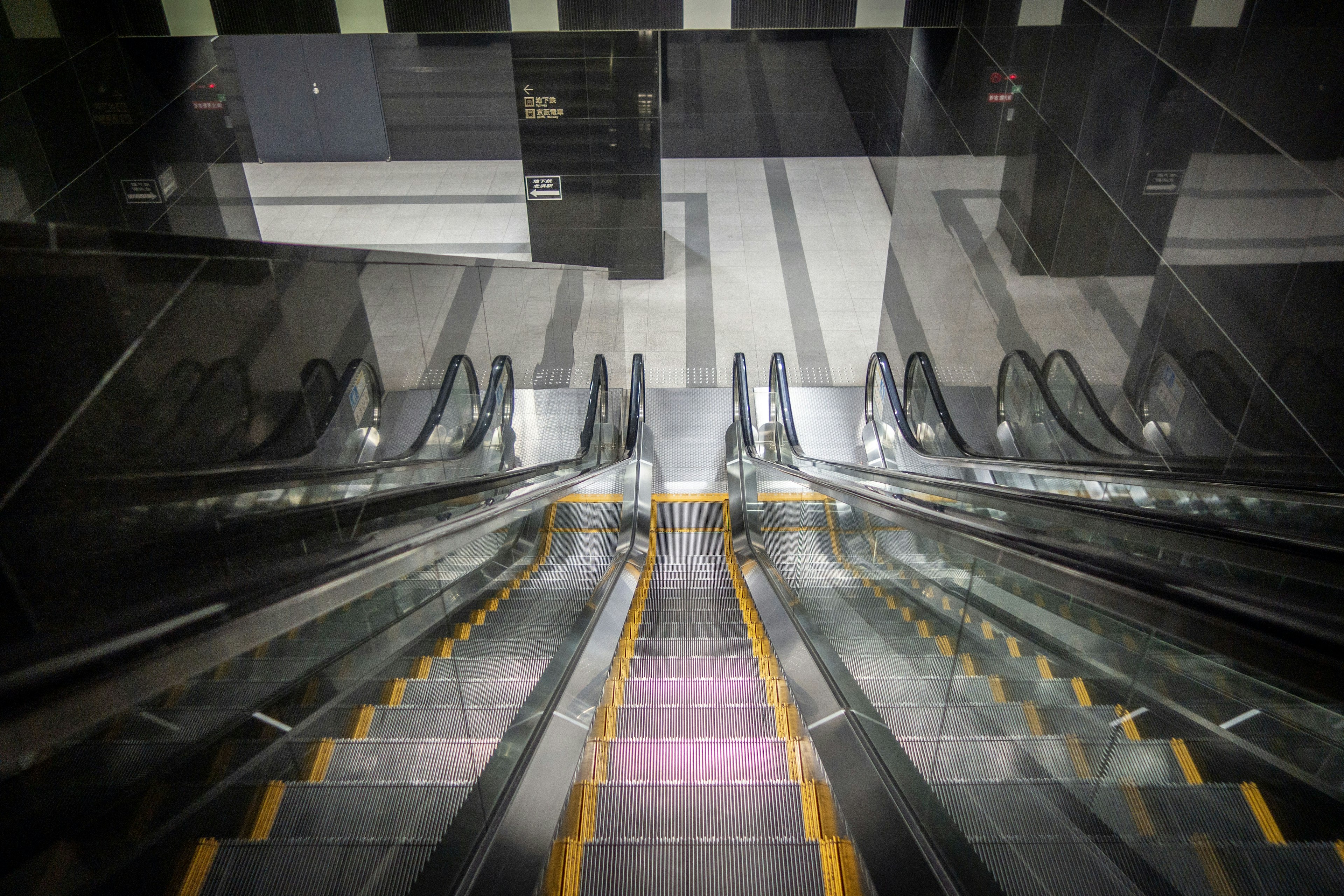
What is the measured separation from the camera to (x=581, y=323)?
786 cm

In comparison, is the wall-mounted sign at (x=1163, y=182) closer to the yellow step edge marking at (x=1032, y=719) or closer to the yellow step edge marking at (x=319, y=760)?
the yellow step edge marking at (x=1032, y=719)

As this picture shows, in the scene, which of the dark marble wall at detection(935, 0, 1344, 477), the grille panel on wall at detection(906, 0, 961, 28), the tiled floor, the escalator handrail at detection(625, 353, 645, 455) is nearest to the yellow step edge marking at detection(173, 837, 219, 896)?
the tiled floor

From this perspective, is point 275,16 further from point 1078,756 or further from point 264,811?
point 1078,756

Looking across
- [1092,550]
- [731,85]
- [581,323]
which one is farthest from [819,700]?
[731,85]

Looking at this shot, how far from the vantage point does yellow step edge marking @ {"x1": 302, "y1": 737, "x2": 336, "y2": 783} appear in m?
1.41

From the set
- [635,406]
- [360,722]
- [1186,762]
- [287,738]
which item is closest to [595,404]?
[635,406]

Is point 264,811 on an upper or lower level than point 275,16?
lower

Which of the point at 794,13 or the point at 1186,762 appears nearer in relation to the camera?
the point at 1186,762

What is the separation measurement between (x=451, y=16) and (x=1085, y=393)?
6423mm

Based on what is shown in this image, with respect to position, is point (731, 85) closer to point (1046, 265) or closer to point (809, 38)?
point (809, 38)

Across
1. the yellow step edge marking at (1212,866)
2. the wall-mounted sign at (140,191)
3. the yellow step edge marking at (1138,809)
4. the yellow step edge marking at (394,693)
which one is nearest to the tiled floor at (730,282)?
the wall-mounted sign at (140,191)

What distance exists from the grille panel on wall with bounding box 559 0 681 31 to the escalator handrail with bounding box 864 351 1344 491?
373cm

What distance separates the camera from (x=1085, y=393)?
4.77 meters

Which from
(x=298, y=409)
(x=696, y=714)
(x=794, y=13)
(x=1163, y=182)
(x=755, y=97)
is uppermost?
(x=794, y=13)
